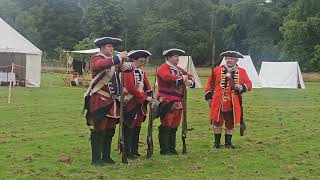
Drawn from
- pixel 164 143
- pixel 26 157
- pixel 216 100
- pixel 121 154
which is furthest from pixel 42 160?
pixel 216 100

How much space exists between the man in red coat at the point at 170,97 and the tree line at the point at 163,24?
2374 inches

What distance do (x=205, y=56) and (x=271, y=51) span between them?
10029 mm

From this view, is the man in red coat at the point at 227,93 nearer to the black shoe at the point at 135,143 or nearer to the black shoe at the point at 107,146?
the black shoe at the point at 135,143

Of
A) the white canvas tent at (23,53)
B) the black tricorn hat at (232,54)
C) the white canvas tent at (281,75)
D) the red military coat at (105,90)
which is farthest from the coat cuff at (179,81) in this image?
the white canvas tent at (281,75)

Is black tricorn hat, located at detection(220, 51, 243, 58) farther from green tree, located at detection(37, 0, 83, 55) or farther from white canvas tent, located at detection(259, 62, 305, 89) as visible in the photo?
green tree, located at detection(37, 0, 83, 55)

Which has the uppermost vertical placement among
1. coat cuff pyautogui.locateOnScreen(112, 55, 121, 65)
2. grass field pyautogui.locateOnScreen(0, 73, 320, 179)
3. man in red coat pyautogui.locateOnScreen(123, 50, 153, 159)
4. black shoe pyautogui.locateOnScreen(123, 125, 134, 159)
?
coat cuff pyautogui.locateOnScreen(112, 55, 121, 65)

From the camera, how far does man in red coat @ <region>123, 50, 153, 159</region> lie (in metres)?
8.59

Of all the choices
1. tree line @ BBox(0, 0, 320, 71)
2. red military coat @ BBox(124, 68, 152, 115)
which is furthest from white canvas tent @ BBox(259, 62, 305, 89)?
tree line @ BBox(0, 0, 320, 71)

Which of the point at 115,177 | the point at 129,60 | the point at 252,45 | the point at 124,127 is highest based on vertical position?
the point at 252,45

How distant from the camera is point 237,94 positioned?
32.3 feet

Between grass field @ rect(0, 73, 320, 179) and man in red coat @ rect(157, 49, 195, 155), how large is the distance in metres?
0.34

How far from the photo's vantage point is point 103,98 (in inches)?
314

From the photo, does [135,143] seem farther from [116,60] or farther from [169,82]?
[116,60]

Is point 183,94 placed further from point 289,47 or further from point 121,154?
point 289,47
